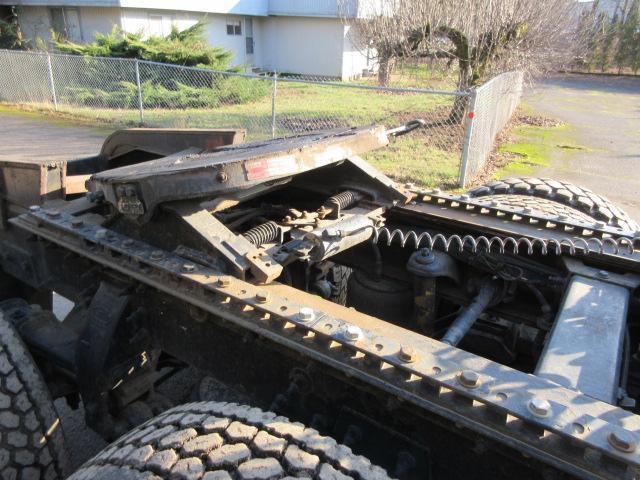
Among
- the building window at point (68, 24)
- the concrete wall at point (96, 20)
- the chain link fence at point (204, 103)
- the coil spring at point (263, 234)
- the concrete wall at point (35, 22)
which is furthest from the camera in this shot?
the concrete wall at point (35, 22)

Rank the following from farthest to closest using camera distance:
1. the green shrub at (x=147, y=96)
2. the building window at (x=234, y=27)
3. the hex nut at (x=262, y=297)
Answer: the building window at (x=234, y=27), the green shrub at (x=147, y=96), the hex nut at (x=262, y=297)

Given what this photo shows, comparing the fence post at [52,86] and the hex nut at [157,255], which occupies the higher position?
the hex nut at [157,255]

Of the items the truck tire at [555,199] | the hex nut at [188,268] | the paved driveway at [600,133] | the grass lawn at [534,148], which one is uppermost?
the hex nut at [188,268]

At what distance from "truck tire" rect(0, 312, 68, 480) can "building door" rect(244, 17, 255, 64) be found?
25.2 metres

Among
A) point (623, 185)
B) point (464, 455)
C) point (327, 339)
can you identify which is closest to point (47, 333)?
point (327, 339)

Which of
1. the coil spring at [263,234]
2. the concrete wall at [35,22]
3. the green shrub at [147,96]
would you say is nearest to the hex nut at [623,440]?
Result: the coil spring at [263,234]

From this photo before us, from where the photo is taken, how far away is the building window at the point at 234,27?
25.1m

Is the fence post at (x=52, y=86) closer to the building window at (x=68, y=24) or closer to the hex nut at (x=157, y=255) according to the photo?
the building window at (x=68, y=24)

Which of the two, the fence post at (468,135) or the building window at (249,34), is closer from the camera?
the fence post at (468,135)

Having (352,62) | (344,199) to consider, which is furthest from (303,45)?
(344,199)

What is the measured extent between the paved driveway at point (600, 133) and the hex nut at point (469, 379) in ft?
22.7

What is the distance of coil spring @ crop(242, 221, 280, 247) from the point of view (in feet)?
8.66

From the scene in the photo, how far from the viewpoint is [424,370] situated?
167 cm

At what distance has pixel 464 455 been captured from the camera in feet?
5.68
